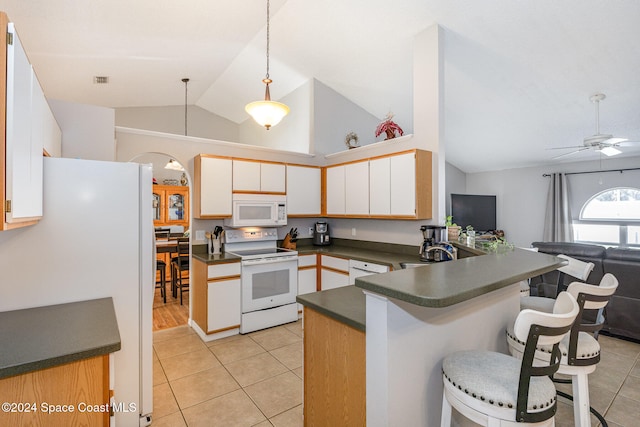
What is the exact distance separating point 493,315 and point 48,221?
259cm

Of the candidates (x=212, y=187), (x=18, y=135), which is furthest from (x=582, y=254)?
(x=18, y=135)

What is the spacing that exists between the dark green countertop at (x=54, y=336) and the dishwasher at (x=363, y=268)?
2.42 metres

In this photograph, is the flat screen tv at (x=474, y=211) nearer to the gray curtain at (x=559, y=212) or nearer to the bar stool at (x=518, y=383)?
the gray curtain at (x=559, y=212)

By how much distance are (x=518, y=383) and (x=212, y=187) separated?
336 cm

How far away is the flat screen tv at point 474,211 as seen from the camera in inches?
289

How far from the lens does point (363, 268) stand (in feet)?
11.6

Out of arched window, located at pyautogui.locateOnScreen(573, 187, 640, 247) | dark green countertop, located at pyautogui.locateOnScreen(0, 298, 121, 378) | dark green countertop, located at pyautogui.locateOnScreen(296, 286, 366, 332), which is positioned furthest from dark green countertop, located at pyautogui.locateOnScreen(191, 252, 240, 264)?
arched window, located at pyautogui.locateOnScreen(573, 187, 640, 247)

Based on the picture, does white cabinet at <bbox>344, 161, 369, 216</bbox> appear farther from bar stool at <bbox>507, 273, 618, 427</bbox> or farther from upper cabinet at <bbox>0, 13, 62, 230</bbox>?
upper cabinet at <bbox>0, 13, 62, 230</bbox>

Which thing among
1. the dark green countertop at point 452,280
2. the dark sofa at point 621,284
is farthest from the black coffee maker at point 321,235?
the dark sofa at point 621,284

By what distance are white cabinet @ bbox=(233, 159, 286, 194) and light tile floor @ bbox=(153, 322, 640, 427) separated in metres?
1.79

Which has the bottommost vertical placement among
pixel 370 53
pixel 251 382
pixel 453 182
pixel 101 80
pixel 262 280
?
pixel 251 382

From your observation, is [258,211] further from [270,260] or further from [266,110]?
[266,110]

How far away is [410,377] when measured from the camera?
1.38 metres

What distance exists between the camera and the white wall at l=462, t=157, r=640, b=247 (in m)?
6.26
